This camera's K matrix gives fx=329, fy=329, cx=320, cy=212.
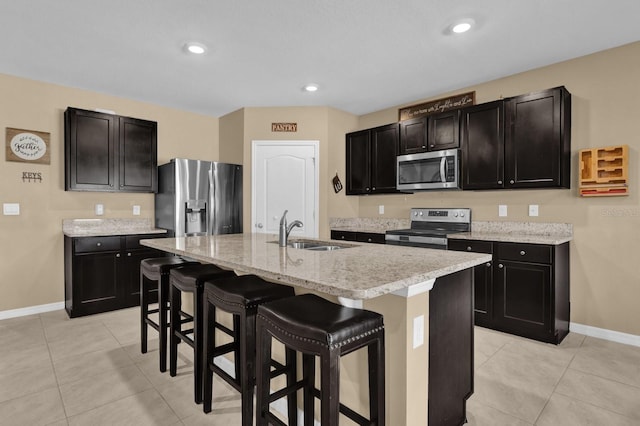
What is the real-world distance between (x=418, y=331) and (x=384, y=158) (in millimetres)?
3254

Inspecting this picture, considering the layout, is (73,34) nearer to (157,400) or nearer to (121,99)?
(121,99)

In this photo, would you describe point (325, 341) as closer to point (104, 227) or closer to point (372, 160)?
point (372, 160)

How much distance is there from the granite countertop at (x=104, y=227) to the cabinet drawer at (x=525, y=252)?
375 centimetres

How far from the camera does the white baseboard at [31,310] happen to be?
3539mm

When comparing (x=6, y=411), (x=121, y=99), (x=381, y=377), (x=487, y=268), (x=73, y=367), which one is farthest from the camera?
(x=121, y=99)

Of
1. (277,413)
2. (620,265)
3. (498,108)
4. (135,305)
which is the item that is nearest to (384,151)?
(498,108)

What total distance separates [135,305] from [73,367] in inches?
57.8

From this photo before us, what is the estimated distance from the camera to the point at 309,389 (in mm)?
1576

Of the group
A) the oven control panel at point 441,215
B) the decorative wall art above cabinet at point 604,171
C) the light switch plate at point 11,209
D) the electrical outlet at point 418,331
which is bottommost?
the electrical outlet at point 418,331

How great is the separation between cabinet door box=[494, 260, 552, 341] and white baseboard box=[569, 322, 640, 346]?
22.2 inches

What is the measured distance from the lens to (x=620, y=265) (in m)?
2.93

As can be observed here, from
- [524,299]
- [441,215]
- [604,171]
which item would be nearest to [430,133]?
[441,215]

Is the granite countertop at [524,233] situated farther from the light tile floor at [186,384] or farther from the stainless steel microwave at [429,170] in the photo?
the light tile floor at [186,384]

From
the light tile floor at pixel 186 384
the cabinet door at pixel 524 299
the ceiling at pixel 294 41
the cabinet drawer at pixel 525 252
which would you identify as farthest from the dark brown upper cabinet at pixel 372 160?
the light tile floor at pixel 186 384
